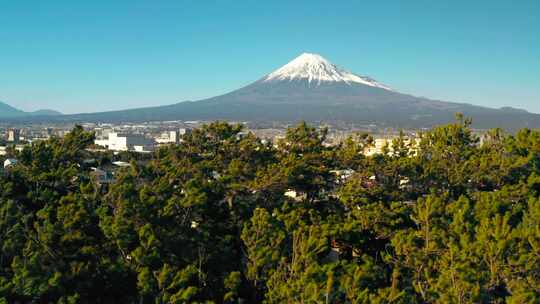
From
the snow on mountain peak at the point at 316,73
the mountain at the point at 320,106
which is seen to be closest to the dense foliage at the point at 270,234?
the mountain at the point at 320,106

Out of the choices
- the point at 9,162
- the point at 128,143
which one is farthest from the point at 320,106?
the point at 9,162

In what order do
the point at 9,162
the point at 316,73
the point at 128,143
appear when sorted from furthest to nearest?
the point at 316,73 < the point at 128,143 < the point at 9,162

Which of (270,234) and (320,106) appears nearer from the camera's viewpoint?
(270,234)

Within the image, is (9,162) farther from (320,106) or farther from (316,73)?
(316,73)

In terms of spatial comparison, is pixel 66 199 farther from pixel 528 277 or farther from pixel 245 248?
pixel 528 277

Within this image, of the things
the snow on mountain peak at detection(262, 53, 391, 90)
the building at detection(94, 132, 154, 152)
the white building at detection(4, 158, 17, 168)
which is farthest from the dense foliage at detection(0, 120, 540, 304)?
the snow on mountain peak at detection(262, 53, 391, 90)

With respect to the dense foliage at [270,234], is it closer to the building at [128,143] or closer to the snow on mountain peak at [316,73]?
the building at [128,143]

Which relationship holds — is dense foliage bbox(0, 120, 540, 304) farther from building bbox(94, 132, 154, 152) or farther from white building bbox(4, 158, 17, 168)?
building bbox(94, 132, 154, 152)
